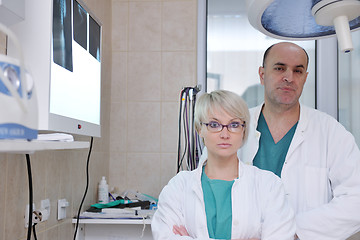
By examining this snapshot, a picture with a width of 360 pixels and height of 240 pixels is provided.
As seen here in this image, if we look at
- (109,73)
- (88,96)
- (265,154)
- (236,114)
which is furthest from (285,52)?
(109,73)

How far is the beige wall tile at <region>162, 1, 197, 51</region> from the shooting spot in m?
2.77

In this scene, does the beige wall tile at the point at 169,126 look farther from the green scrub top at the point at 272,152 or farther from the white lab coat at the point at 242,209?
the white lab coat at the point at 242,209

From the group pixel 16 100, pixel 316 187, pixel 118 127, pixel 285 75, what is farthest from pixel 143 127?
pixel 16 100

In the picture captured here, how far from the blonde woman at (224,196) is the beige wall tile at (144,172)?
45.7 inches

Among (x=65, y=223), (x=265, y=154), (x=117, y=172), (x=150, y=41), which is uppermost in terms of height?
(x=150, y=41)

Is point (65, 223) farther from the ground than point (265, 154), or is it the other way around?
point (265, 154)

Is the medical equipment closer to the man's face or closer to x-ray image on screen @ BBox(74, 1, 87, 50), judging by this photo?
x-ray image on screen @ BBox(74, 1, 87, 50)

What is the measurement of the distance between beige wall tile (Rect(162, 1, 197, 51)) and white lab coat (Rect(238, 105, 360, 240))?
3.49 ft

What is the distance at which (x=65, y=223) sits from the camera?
1942mm

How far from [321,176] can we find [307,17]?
1023 millimetres

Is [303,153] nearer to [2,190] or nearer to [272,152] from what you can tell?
[272,152]

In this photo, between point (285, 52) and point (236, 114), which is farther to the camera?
point (285, 52)

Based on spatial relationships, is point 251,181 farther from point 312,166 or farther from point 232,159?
point 312,166

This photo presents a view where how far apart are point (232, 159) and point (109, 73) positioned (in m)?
1.47
